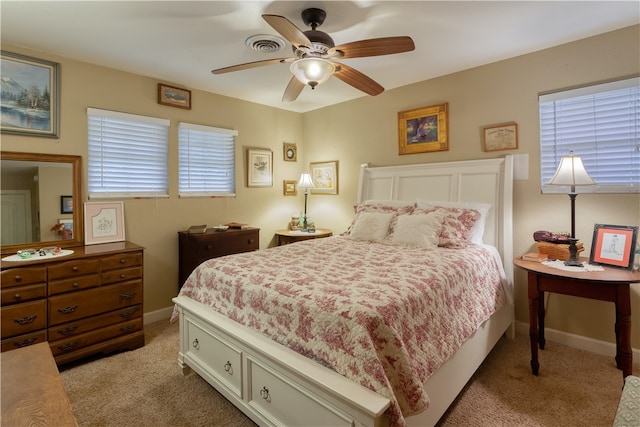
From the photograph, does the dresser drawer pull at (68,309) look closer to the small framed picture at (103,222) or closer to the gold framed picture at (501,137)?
the small framed picture at (103,222)

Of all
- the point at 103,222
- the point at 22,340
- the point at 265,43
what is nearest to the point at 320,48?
the point at 265,43

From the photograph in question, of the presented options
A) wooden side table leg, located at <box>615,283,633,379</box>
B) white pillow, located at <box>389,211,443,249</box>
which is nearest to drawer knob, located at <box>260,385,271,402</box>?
white pillow, located at <box>389,211,443,249</box>

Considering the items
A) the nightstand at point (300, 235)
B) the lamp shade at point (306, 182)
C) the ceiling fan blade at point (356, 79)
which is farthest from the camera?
the lamp shade at point (306, 182)

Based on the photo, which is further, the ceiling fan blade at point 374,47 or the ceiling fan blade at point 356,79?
the ceiling fan blade at point 356,79

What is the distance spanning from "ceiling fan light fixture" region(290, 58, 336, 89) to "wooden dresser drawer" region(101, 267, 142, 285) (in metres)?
2.08

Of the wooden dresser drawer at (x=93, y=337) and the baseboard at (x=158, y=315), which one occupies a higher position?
the wooden dresser drawer at (x=93, y=337)

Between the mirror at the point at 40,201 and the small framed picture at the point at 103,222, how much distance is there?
0.06 meters

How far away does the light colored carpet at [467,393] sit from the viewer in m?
1.82

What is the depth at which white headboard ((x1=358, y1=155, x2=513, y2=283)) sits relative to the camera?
2.81 m

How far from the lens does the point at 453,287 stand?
1880 mm

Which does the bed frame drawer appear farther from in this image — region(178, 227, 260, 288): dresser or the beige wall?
the beige wall

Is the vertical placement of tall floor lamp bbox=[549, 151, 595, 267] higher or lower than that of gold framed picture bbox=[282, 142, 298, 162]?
lower

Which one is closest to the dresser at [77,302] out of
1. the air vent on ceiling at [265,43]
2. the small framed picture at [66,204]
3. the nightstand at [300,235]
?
the small framed picture at [66,204]

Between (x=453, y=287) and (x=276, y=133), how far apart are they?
3267 millimetres
